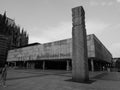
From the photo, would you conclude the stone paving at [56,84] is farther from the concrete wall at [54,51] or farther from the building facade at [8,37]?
the building facade at [8,37]

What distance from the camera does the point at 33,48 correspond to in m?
58.6

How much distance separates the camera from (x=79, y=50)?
43.6 ft

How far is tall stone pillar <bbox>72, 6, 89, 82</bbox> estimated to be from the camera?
41.4 ft

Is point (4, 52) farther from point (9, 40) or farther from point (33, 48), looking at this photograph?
point (33, 48)

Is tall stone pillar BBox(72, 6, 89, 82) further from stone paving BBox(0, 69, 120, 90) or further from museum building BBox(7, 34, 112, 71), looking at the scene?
museum building BBox(7, 34, 112, 71)

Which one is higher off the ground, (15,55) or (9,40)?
(9,40)

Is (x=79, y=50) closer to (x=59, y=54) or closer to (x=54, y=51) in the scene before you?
(x=59, y=54)

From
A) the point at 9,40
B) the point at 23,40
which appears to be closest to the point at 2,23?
the point at 9,40

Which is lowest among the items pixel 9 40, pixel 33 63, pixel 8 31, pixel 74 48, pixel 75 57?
pixel 33 63

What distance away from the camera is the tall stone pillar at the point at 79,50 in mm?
12617

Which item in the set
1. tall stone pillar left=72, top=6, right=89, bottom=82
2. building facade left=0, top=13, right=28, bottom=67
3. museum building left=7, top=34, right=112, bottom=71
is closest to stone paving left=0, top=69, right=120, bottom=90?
tall stone pillar left=72, top=6, right=89, bottom=82

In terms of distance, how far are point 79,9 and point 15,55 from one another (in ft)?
225

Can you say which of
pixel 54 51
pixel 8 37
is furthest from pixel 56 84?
pixel 8 37

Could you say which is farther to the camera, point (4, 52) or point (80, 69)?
point (4, 52)
